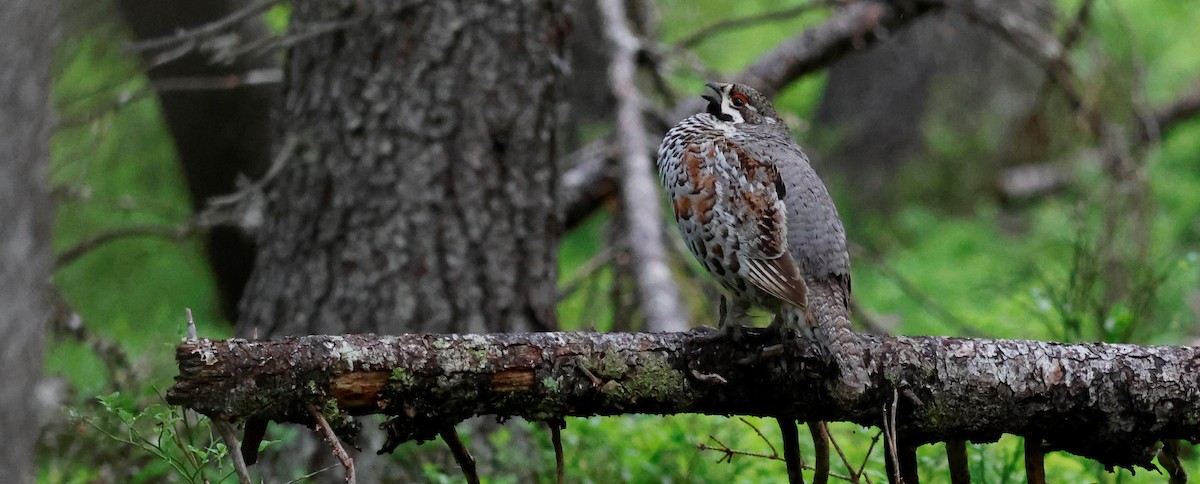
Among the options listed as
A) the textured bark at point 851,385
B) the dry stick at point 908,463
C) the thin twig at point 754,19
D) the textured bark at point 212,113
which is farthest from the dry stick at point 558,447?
the textured bark at point 212,113

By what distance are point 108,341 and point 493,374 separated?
127 inches

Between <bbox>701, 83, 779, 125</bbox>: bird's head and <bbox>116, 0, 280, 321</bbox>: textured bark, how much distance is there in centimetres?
400

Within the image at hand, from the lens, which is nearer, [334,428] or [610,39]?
[334,428]

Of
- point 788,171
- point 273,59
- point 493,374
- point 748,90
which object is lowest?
point 493,374

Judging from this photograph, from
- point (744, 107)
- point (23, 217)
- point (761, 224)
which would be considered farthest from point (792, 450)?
point (23, 217)

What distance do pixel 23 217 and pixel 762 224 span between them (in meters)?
2.00

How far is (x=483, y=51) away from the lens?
5.00m

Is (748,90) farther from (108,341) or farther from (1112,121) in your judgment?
(1112,121)

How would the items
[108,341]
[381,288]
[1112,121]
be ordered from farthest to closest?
[1112,121] < [108,341] < [381,288]

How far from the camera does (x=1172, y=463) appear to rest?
10.9 ft

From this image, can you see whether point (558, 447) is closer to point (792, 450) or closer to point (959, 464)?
point (792, 450)

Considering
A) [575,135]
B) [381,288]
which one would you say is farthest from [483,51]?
[575,135]

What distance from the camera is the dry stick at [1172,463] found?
10.7 feet

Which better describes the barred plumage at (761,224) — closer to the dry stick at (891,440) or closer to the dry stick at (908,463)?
the dry stick at (891,440)
